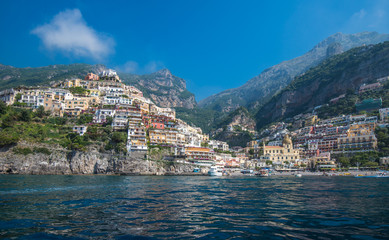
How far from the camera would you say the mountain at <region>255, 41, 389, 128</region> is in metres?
118

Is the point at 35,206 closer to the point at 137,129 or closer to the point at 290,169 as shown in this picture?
the point at 137,129

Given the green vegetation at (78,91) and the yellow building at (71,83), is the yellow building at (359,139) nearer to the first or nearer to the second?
the green vegetation at (78,91)

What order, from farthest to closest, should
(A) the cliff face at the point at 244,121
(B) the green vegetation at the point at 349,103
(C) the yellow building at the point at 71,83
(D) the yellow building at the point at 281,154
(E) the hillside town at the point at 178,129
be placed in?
(A) the cliff face at the point at 244,121, (B) the green vegetation at the point at 349,103, (C) the yellow building at the point at 71,83, (D) the yellow building at the point at 281,154, (E) the hillside town at the point at 178,129

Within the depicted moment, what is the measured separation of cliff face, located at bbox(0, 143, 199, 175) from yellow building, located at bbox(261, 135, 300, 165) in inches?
1640

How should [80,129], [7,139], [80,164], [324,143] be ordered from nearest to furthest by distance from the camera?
[7,139], [80,164], [80,129], [324,143]

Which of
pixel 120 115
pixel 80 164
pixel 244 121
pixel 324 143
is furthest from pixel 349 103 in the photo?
pixel 80 164

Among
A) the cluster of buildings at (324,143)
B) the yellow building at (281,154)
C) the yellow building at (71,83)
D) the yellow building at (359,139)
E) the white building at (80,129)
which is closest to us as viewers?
the white building at (80,129)

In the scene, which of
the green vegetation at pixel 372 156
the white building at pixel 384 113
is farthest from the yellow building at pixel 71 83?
the white building at pixel 384 113

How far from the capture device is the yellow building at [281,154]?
91500 millimetres

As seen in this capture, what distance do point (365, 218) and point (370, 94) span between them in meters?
117

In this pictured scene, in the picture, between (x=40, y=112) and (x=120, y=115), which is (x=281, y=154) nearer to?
(x=120, y=115)

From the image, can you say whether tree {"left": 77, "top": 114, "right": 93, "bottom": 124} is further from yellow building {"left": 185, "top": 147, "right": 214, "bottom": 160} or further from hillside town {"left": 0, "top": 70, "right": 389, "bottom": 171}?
yellow building {"left": 185, "top": 147, "right": 214, "bottom": 160}

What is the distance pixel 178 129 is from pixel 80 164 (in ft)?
122

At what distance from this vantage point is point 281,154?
9338 cm
